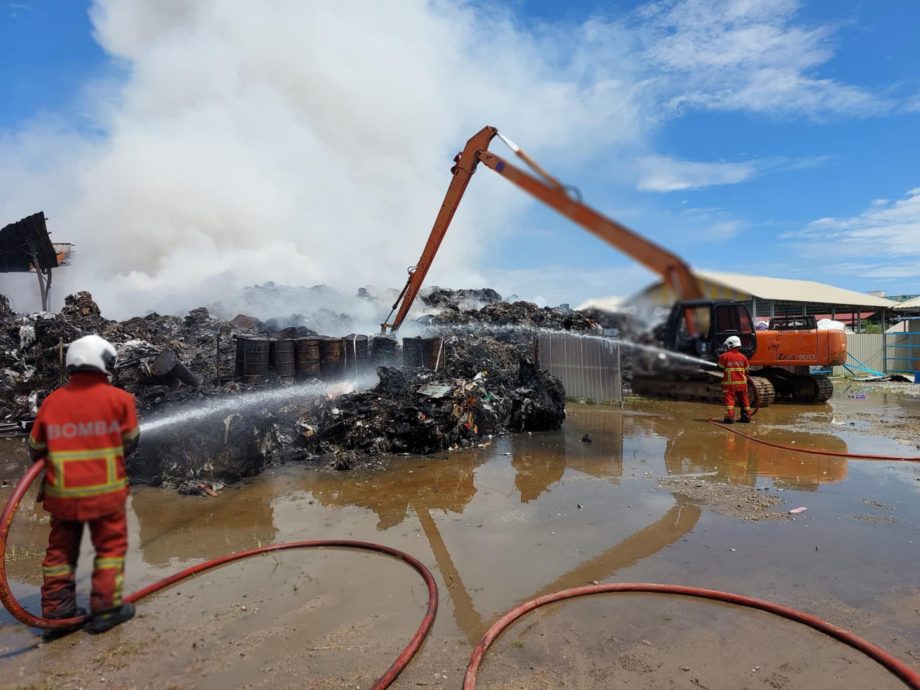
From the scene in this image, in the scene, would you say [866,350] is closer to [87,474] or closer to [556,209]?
[556,209]

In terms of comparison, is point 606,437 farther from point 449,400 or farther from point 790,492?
point 790,492

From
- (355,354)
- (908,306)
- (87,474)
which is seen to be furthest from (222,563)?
(908,306)

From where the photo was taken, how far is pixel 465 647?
122 inches

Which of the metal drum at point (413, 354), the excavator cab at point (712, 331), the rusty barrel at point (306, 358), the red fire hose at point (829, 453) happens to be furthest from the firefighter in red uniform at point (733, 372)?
the rusty barrel at point (306, 358)

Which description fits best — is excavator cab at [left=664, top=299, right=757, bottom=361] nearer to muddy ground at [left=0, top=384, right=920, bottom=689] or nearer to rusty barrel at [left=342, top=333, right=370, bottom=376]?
muddy ground at [left=0, top=384, right=920, bottom=689]

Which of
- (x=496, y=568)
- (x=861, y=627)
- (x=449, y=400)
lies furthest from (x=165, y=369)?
(x=861, y=627)

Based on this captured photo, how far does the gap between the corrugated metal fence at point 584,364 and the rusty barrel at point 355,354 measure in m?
4.75

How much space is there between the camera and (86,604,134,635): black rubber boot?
321 cm

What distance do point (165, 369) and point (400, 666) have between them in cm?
775

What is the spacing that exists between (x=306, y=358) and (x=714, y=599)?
8086 millimetres

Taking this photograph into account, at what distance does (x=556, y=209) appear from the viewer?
14.9ft

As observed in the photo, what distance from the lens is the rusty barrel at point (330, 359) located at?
34.0ft

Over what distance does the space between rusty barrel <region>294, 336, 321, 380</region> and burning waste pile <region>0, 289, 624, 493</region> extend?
18 millimetres

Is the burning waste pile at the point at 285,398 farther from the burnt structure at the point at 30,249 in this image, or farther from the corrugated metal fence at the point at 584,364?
the burnt structure at the point at 30,249
